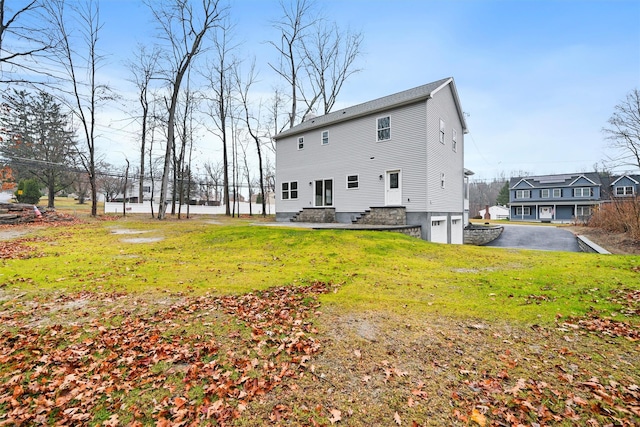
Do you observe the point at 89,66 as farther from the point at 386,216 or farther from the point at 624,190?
the point at 624,190

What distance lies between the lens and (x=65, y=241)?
33.1 feet

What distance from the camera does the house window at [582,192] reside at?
3772 cm

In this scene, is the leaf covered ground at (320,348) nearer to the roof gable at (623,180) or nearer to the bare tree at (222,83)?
the bare tree at (222,83)

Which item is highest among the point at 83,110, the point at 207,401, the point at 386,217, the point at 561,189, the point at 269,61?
the point at 269,61

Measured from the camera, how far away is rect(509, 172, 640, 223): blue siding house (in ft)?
122

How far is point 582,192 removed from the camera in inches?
1505

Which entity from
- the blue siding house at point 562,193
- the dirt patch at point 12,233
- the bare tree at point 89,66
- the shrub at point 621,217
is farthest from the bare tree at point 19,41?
the blue siding house at point 562,193

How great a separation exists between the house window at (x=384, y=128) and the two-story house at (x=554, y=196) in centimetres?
3624

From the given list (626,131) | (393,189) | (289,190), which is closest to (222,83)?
(289,190)

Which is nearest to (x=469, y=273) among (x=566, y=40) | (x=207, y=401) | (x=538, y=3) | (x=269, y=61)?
(x=207, y=401)

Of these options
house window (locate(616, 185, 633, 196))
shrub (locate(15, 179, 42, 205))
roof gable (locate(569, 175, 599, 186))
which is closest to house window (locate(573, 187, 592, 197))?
roof gable (locate(569, 175, 599, 186))

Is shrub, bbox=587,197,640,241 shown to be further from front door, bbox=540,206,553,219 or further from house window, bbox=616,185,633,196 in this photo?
house window, bbox=616,185,633,196

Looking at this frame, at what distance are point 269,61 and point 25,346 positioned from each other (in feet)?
96.4

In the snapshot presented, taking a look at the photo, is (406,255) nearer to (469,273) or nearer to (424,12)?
(469,273)
